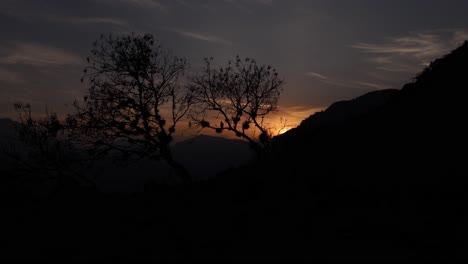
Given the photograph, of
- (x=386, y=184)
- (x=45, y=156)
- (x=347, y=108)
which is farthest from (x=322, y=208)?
(x=347, y=108)

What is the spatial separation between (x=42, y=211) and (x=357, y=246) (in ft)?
49.7

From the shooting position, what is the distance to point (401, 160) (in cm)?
1535

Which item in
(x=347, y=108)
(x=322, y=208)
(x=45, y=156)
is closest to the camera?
(x=322, y=208)

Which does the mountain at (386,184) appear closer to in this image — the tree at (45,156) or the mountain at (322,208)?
the mountain at (322,208)

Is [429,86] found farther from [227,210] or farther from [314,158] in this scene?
[227,210]

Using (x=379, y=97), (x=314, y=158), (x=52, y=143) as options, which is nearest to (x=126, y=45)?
(x=52, y=143)

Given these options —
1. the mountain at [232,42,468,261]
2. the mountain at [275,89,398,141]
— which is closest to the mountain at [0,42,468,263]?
the mountain at [232,42,468,261]

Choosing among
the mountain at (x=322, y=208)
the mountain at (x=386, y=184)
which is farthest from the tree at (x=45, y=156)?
the mountain at (x=386, y=184)

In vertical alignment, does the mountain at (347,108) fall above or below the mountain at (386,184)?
above

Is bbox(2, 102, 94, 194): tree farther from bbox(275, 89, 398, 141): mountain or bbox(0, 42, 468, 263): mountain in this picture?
bbox(275, 89, 398, 141): mountain

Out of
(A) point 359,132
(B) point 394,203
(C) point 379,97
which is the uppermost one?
(C) point 379,97

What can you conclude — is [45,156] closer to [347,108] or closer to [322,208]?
[322,208]

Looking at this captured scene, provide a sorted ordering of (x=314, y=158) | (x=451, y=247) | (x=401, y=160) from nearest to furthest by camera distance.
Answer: (x=451, y=247) < (x=401, y=160) < (x=314, y=158)

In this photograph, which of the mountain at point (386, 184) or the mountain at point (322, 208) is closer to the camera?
the mountain at point (386, 184)
